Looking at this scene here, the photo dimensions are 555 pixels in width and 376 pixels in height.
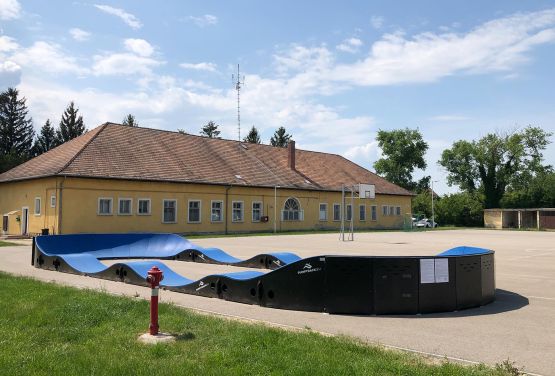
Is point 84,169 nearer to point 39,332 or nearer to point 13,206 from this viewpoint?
point 13,206

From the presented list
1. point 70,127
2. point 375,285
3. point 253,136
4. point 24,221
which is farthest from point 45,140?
Result: point 375,285

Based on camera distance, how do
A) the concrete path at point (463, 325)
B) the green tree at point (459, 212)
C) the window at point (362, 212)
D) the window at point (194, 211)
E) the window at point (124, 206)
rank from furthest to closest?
the green tree at point (459, 212), the window at point (362, 212), the window at point (194, 211), the window at point (124, 206), the concrete path at point (463, 325)

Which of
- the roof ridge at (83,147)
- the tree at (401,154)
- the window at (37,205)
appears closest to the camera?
the roof ridge at (83,147)

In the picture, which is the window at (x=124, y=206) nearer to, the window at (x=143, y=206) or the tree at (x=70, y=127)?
the window at (x=143, y=206)

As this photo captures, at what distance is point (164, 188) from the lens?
38.5 m

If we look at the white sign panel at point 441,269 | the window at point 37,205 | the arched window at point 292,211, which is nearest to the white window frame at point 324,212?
the arched window at point 292,211

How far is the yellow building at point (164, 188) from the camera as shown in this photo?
34438 millimetres

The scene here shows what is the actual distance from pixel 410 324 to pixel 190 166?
35.2 meters

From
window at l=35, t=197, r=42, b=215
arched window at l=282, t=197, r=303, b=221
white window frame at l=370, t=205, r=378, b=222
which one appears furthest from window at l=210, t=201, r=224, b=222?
A: white window frame at l=370, t=205, r=378, b=222

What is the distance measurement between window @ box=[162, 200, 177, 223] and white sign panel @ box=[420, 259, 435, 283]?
103 feet

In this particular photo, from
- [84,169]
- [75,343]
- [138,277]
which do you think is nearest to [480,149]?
[84,169]

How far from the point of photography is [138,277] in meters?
12.7

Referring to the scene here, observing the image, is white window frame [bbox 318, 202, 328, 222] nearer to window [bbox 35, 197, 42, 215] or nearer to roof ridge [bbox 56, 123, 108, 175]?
roof ridge [bbox 56, 123, 108, 175]

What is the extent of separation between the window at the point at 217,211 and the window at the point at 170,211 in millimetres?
3477
